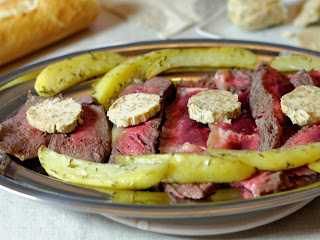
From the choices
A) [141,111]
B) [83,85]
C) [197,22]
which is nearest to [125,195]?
[141,111]

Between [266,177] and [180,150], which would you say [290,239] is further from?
[180,150]

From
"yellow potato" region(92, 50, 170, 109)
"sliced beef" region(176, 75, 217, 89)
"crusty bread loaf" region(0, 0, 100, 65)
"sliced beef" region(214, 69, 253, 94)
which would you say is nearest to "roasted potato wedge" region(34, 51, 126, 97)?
"yellow potato" region(92, 50, 170, 109)

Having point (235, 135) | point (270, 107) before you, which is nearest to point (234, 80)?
point (270, 107)

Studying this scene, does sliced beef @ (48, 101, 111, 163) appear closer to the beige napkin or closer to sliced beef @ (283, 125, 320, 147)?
sliced beef @ (283, 125, 320, 147)

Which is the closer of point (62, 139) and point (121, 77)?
point (62, 139)

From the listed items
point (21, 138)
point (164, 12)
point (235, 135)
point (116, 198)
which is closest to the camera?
point (116, 198)

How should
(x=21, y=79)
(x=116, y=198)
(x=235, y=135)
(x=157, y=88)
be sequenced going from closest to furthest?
(x=116, y=198) < (x=235, y=135) < (x=157, y=88) < (x=21, y=79)

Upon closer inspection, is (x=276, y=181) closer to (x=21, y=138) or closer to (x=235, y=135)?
(x=235, y=135)
